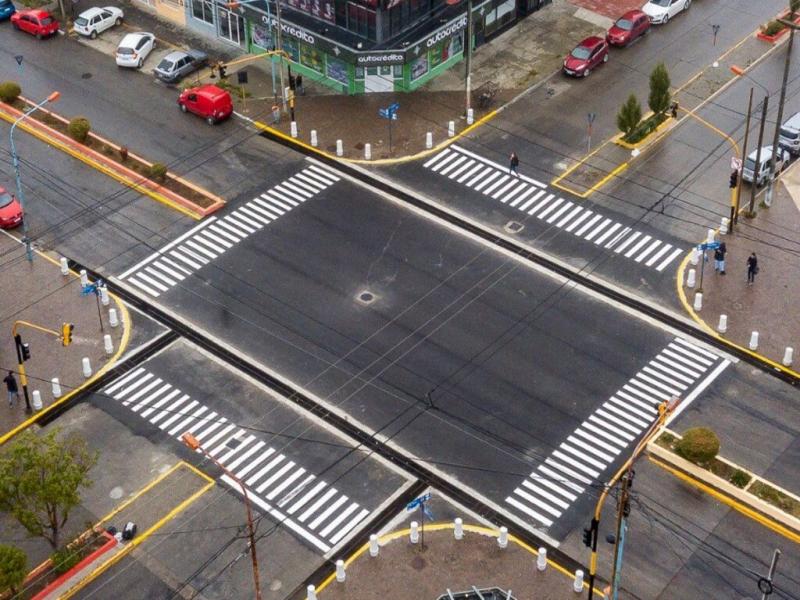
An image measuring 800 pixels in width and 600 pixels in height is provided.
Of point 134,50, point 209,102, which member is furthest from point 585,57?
point 134,50

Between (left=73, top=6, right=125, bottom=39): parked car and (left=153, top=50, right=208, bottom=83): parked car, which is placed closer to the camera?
(left=153, top=50, right=208, bottom=83): parked car

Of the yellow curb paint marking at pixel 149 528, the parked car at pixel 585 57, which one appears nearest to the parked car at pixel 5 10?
the parked car at pixel 585 57

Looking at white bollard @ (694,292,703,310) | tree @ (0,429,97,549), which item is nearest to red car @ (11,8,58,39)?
tree @ (0,429,97,549)

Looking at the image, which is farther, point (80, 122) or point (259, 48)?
point (259, 48)

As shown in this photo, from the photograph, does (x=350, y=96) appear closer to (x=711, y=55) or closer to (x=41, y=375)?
(x=711, y=55)

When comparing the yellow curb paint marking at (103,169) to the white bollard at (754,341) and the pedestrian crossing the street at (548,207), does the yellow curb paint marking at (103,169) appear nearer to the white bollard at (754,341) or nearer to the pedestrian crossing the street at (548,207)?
the pedestrian crossing the street at (548,207)

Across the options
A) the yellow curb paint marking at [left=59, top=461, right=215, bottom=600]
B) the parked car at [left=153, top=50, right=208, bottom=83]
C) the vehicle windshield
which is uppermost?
the vehicle windshield

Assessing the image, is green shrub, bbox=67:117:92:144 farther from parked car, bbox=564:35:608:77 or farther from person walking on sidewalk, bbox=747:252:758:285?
person walking on sidewalk, bbox=747:252:758:285

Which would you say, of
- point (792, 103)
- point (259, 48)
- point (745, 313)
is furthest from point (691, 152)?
point (259, 48)
